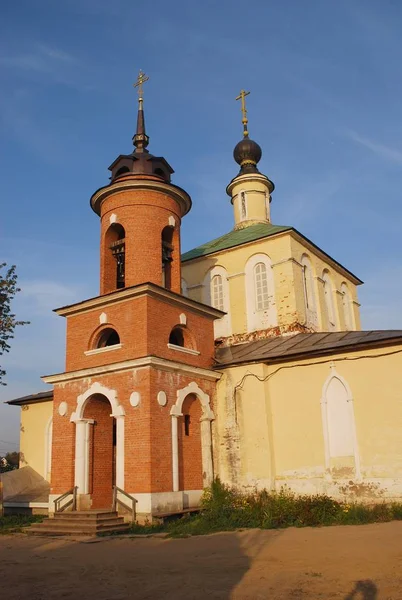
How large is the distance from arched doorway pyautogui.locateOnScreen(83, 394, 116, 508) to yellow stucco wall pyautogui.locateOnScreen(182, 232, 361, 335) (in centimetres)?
617

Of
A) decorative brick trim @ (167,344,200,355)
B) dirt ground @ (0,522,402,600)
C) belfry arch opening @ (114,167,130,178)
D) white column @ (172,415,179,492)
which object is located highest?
belfry arch opening @ (114,167,130,178)

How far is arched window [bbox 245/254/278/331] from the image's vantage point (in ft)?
61.9

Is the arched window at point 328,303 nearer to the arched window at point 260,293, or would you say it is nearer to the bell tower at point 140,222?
the arched window at point 260,293

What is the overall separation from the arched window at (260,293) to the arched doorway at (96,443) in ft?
20.6

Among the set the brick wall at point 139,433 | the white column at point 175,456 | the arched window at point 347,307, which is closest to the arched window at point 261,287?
the brick wall at point 139,433

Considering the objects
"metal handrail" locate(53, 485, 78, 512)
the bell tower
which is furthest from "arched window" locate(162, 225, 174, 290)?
"metal handrail" locate(53, 485, 78, 512)

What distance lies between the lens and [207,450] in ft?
49.0

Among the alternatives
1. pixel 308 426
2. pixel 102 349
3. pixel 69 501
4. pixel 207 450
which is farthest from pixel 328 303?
pixel 69 501

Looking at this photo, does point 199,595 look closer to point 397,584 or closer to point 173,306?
point 397,584

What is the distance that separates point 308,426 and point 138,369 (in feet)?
15.1

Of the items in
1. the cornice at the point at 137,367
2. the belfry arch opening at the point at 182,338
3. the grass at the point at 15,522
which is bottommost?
the grass at the point at 15,522

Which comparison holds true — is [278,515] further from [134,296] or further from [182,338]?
[134,296]

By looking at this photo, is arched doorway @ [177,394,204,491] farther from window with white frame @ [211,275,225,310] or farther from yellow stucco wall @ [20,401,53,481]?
yellow stucco wall @ [20,401,53,481]

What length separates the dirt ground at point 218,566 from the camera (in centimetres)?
653
